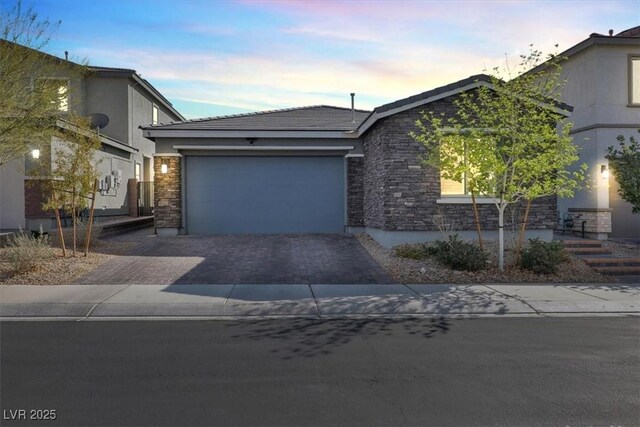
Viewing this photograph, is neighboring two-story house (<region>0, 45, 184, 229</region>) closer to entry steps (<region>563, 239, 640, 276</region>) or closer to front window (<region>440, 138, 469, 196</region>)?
front window (<region>440, 138, 469, 196</region>)

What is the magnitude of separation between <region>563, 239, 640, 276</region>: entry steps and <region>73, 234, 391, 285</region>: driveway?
223 inches

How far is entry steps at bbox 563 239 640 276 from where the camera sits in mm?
12812

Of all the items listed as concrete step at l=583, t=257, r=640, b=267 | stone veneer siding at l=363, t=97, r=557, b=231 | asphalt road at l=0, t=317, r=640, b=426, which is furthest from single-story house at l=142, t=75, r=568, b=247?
asphalt road at l=0, t=317, r=640, b=426

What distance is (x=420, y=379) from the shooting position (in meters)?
5.43

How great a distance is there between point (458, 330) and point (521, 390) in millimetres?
2579

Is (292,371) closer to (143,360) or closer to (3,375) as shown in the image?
(143,360)

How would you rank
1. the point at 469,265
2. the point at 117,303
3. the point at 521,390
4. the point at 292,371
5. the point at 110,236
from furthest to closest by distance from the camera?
the point at 110,236
the point at 469,265
the point at 117,303
the point at 292,371
the point at 521,390

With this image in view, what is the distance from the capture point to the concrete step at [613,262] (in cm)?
1305

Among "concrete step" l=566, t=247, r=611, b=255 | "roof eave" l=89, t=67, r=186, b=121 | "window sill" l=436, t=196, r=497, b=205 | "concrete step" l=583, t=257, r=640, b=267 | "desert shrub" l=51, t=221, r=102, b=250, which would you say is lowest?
"concrete step" l=583, t=257, r=640, b=267

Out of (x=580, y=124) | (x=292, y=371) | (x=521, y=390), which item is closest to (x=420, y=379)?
(x=521, y=390)

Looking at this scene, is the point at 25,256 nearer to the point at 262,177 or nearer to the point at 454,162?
the point at 262,177

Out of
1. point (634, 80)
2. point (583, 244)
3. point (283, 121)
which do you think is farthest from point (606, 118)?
point (283, 121)

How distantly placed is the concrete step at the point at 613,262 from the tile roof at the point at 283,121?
902 centimetres

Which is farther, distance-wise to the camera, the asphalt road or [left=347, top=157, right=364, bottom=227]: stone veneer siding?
[left=347, top=157, right=364, bottom=227]: stone veneer siding
